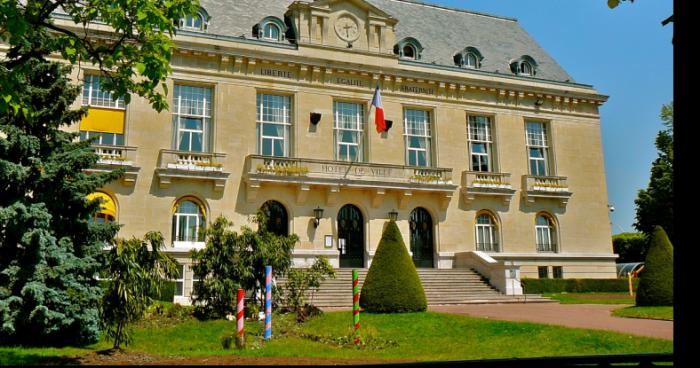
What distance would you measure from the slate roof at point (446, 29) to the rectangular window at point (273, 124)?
3.93 meters

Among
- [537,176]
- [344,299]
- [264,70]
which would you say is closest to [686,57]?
[344,299]

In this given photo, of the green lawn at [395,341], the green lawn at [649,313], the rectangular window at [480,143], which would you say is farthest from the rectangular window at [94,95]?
the green lawn at [649,313]

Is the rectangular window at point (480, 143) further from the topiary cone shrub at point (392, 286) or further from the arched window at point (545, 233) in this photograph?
the topiary cone shrub at point (392, 286)

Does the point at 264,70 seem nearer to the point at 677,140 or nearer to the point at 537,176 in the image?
the point at 537,176

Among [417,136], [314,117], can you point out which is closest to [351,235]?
[314,117]

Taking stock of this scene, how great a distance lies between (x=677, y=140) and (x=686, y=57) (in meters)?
0.55

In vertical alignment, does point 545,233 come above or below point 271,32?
below

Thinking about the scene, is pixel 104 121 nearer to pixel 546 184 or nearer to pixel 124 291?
pixel 124 291

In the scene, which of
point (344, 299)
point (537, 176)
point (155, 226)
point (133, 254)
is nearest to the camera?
point (133, 254)

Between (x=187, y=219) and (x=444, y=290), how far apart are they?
12364 millimetres

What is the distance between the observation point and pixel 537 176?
33.4 m

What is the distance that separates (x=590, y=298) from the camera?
→ 89.2ft

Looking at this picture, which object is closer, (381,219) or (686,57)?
(686,57)

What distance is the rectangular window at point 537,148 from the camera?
34.5 meters
